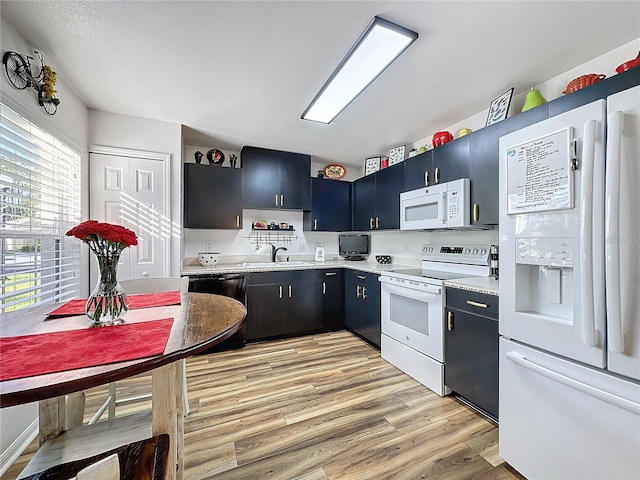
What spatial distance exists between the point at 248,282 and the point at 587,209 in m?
2.80

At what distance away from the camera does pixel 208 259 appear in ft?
10.3

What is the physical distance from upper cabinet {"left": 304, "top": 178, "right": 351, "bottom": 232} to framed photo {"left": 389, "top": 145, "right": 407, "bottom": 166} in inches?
31.3

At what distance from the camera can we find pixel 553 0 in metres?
1.31

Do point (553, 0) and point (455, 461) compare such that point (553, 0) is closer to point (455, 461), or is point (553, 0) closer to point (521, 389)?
point (521, 389)

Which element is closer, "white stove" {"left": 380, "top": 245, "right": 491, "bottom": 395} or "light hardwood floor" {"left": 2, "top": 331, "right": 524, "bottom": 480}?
"light hardwood floor" {"left": 2, "top": 331, "right": 524, "bottom": 480}

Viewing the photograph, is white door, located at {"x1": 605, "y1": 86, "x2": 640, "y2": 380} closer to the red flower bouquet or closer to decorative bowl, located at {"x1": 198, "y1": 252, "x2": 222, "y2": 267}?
the red flower bouquet

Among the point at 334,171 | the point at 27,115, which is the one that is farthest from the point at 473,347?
the point at 27,115

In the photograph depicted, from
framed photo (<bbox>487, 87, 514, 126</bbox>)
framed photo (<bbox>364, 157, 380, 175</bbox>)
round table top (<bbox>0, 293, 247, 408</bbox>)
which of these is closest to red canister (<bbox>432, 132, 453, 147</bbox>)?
framed photo (<bbox>487, 87, 514, 126</bbox>)

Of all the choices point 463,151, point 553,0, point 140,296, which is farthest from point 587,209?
point 140,296

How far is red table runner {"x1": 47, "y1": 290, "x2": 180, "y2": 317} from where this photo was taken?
125 cm

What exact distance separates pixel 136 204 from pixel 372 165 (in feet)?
9.35

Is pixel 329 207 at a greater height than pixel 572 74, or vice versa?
pixel 572 74

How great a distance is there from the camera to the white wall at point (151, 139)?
2.48 m

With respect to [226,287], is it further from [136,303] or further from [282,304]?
[136,303]
